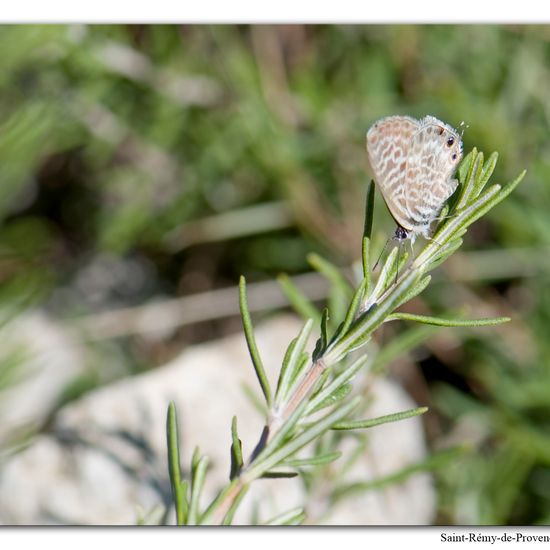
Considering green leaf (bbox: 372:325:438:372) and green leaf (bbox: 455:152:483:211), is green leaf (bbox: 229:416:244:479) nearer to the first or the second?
green leaf (bbox: 455:152:483:211)

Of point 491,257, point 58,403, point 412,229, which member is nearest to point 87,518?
point 58,403

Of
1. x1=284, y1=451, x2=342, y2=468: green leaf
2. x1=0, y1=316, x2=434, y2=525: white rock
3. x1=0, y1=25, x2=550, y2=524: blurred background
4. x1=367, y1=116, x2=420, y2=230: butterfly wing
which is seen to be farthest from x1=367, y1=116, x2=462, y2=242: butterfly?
x1=0, y1=25, x2=550, y2=524: blurred background

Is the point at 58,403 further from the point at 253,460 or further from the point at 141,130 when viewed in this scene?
the point at 253,460

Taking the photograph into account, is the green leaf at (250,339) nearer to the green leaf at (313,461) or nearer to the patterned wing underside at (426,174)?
the green leaf at (313,461)

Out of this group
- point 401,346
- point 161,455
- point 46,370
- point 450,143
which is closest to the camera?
point 450,143

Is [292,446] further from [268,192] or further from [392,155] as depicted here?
[268,192]

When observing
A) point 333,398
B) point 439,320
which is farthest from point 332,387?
point 439,320
